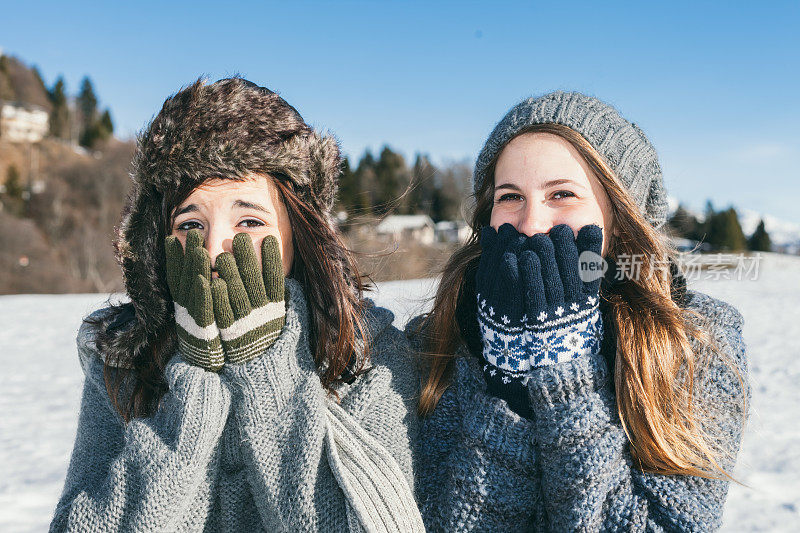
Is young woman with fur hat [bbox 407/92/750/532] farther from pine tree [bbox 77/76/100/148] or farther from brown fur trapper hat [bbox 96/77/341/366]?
pine tree [bbox 77/76/100/148]

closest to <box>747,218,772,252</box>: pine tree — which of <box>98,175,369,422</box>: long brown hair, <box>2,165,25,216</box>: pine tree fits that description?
<box>98,175,369,422</box>: long brown hair

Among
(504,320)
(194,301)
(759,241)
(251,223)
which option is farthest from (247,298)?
(759,241)

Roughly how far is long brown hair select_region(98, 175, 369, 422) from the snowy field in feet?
0.82

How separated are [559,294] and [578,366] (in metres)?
0.22

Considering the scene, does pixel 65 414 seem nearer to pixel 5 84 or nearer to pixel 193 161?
pixel 193 161

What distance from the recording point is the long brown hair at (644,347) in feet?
5.33

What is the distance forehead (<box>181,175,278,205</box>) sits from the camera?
1791 millimetres

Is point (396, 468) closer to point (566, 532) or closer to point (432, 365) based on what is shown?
point (432, 365)

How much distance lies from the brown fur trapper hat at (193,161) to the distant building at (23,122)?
61620 mm

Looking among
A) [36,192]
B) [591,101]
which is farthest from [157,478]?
[36,192]

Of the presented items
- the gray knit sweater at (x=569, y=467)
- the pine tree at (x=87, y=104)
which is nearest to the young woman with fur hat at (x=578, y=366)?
the gray knit sweater at (x=569, y=467)

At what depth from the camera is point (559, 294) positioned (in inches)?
65.3

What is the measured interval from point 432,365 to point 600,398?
57cm

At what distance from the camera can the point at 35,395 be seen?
16.9ft
